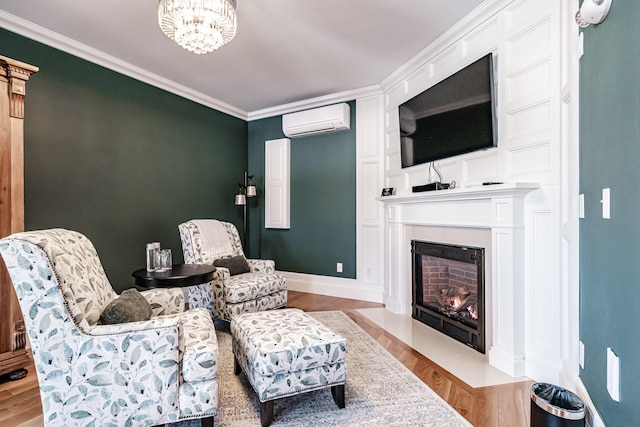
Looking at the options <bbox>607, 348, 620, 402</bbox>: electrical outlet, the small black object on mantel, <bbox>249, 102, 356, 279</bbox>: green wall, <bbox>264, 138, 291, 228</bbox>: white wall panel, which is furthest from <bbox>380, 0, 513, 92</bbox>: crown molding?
<bbox>607, 348, 620, 402</bbox>: electrical outlet

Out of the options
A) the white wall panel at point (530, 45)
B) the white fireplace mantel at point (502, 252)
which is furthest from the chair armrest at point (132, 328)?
the white wall panel at point (530, 45)

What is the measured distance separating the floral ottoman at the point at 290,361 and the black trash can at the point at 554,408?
0.90 m

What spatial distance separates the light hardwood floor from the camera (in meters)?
1.72

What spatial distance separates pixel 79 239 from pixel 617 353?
8.68ft

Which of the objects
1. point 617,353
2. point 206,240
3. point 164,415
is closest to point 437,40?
point 617,353

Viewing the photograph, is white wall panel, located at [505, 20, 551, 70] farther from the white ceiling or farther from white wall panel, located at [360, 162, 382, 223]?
white wall panel, located at [360, 162, 382, 223]

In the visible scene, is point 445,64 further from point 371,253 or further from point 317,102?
point 371,253

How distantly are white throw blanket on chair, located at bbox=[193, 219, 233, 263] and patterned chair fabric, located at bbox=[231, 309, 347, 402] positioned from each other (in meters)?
1.76

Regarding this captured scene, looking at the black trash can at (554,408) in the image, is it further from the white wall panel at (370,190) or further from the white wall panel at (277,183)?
the white wall panel at (277,183)

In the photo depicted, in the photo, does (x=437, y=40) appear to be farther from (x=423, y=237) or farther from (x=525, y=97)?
(x=423, y=237)

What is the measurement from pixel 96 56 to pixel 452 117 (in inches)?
135

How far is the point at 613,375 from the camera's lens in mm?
1243

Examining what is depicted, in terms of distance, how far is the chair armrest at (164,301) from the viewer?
7.13ft

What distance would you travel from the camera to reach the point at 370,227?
420 centimetres
